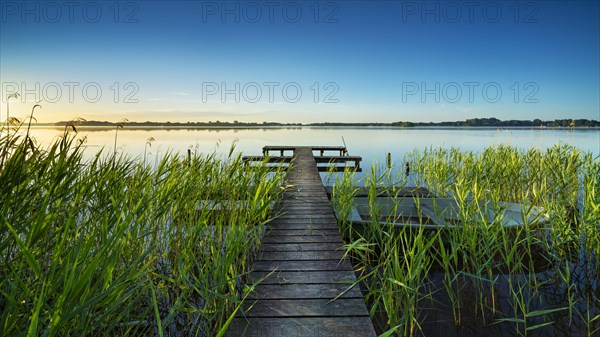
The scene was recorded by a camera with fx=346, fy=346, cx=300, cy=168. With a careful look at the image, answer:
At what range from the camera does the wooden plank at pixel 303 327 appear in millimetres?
2154

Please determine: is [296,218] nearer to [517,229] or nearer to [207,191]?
[207,191]

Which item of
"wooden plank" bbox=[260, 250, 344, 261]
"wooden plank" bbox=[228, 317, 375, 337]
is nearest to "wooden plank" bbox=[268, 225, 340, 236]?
"wooden plank" bbox=[260, 250, 344, 261]

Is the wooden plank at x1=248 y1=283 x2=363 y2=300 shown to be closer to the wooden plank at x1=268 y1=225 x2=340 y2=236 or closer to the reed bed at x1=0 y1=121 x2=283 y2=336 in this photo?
the reed bed at x1=0 y1=121 x2=283 y2=336

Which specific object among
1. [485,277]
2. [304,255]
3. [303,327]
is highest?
[304,255]

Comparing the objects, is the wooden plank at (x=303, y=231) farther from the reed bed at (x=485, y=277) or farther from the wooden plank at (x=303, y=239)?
the reed bed at (x=485, y=277)

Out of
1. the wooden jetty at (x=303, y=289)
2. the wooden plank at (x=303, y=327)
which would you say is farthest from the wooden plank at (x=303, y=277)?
the wooden plank at (x=303, y=327)

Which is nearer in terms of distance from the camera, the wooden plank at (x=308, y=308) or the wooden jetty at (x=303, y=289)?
the wooden jetty at (x=303, y=289)

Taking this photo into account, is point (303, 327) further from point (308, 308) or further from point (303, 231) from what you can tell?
point (303, 231)

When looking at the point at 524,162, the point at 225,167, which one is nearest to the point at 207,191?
the point at 225,167

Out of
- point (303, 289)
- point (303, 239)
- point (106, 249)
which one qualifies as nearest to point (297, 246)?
point (303, 239)

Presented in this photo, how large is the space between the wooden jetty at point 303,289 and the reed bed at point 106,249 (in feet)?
0.61

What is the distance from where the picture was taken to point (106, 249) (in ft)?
5.41

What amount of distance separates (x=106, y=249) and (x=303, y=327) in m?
1.27

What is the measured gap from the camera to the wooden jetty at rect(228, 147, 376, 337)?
7.30 ft
